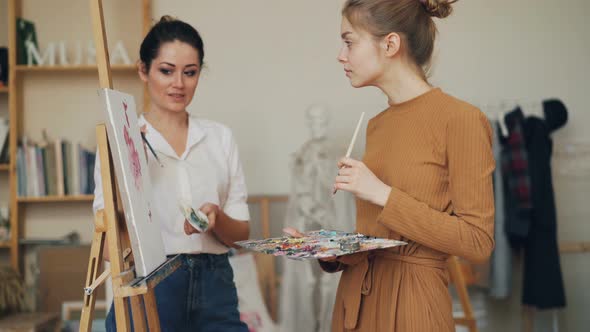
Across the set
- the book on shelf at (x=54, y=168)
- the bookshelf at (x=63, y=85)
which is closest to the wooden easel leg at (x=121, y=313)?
the book on shelf at (x=54, y=168)

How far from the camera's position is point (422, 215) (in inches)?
58.1

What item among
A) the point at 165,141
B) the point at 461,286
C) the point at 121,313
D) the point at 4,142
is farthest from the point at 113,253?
the point at 4,142

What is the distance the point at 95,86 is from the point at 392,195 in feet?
10.1

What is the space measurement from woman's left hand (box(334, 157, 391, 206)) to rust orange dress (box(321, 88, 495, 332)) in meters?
0.02

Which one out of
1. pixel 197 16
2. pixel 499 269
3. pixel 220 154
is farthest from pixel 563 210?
pixel 220 154

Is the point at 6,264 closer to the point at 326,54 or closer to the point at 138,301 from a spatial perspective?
the point at 326,54

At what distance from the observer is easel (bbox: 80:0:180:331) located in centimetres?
147

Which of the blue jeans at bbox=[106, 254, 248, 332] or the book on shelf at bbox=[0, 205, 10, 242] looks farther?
the book on shelf at bbox=[0, 205, 10, 242]

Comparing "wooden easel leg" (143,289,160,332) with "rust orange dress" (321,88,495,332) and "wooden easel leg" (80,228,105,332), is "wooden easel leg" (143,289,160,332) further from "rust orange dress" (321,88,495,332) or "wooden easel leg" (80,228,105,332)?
"rust orange dress" (321,88,495,332)

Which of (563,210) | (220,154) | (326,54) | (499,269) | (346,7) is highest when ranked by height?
(326,54)

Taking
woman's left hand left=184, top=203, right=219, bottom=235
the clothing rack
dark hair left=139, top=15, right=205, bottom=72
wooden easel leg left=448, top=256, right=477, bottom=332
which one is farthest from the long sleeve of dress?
the clothing rack

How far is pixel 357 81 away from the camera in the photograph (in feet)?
5.39

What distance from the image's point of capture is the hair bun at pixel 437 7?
5.22ft

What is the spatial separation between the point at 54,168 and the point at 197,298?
2.42 metres
